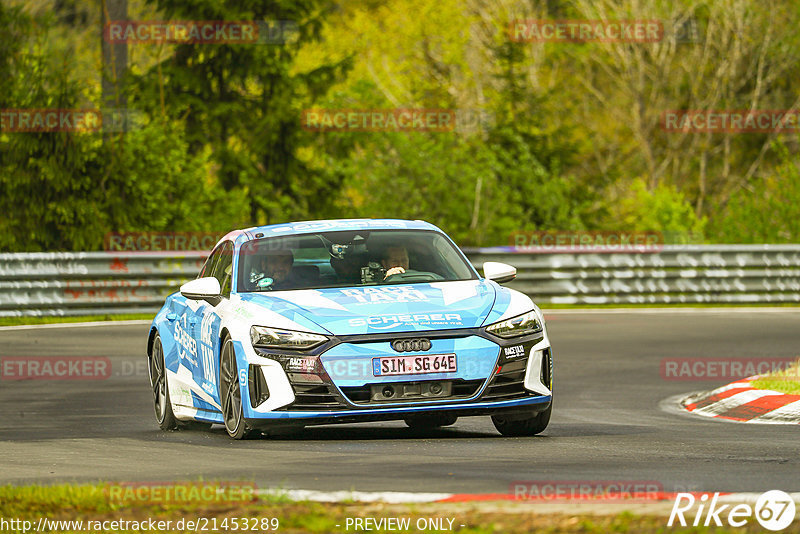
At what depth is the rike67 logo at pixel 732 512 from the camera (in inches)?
247

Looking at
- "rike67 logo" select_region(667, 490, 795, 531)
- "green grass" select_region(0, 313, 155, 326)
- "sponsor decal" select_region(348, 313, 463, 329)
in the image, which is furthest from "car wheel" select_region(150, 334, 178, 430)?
"green grass" select_region(0, 313, 155, 326)

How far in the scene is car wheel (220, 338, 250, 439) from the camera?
10.1 meters

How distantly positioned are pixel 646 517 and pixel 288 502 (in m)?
1.49

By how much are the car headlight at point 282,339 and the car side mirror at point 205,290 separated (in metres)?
0.88

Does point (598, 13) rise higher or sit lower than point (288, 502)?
higher

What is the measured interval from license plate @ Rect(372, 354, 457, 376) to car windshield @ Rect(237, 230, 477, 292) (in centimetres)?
102

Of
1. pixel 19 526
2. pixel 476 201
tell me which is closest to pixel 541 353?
pixel 19 526

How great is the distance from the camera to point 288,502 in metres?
6.80

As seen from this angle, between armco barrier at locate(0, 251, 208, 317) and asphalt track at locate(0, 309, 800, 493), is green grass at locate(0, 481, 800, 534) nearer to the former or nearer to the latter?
asphalt track at locate(0, 309, 800, 493)

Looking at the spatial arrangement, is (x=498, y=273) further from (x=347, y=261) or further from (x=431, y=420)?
(x=431, y=420)

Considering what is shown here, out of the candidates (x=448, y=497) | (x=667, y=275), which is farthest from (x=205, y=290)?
(x=667, y=275)

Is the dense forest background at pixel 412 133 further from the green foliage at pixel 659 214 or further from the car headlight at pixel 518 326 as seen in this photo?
the car headlight at pixel 518 326

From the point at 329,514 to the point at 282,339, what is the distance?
346 cm

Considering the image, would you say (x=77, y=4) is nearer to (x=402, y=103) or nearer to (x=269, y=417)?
(x=402, y=103)
